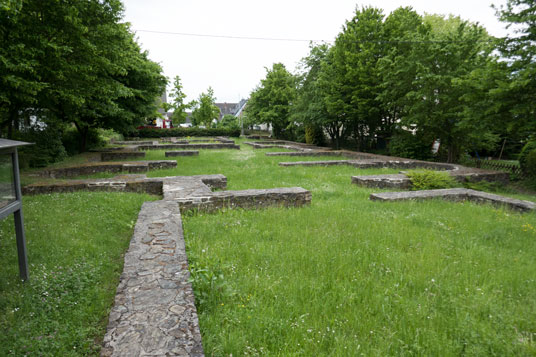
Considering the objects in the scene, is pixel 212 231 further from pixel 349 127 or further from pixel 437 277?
pixel 349 127

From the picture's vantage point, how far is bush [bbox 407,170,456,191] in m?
9.78

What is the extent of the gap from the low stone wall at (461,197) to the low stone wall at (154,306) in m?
5.54

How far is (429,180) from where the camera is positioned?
9.88 m

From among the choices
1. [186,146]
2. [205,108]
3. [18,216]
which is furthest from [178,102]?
[18,216]

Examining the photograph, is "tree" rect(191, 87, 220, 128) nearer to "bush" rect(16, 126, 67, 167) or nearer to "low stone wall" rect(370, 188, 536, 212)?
"bush" rect(16, 126, 67, 167)

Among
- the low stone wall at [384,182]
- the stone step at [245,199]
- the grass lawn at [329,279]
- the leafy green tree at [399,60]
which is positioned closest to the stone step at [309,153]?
the leafy green tree at [399,60]

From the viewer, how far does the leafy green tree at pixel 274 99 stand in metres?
36.9

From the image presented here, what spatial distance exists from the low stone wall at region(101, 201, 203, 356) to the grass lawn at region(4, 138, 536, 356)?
0.79 feet

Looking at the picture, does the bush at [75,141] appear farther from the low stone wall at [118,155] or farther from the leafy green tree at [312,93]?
the leafy green tree at [312,93]

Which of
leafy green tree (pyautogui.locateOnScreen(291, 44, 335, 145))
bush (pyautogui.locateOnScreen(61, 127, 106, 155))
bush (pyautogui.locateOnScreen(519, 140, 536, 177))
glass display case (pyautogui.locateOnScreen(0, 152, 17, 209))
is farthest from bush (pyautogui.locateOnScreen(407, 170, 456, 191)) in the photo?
bush (pyautogui.locateOnScreen(61, 127, 106, 155))

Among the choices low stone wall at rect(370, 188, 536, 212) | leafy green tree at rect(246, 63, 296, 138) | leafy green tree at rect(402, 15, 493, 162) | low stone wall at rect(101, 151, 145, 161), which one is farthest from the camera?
leafy green tree at rect(246, 63, 296, 138)

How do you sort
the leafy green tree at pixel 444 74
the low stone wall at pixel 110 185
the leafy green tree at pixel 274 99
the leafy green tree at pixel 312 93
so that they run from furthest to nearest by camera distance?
the leafy green tree at pixel 274 99
the leafy green tree at pixel 312 93
the leafy green tree at pixel 444 74
the low stone wall at pixel 110 185

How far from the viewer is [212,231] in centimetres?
529

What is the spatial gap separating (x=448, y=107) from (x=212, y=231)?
13735mm
